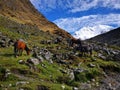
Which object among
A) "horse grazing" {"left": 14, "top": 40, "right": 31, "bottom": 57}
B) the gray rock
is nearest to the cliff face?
"horse grazing" {"left": 14, "top": 40, "right": 31, "bottom": 57}

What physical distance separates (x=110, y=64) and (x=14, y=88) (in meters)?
23.0

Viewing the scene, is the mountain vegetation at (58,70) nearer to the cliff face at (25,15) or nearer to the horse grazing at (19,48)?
the horse grazing at (19,48)

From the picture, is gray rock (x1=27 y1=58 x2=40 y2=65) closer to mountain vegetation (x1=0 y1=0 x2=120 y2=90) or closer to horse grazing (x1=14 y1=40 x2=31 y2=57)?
mountain vegetation (x1=0 y1=0 x2=120 y2=90)

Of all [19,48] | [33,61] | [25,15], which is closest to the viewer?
[33,61]

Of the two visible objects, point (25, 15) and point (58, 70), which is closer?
point (58, 70)

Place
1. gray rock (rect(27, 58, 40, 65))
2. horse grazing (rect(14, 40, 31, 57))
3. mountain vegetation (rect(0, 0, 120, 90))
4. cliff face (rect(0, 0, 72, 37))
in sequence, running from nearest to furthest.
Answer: mountain vegetation (rect(0, 0, 120, 90)) → gray rock (rect(27, 58, 40, 65)) → horse grazing (rect(14, 40, 31, 57)) → cliff face (rect(0, 0, 72, 37))

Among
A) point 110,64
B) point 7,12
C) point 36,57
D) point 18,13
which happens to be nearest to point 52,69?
point 36,57

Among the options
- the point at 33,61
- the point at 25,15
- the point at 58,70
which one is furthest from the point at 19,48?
the point at 25,15

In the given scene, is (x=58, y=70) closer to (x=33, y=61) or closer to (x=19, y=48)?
(x=33, y=61)

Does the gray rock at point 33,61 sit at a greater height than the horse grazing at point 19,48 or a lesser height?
lesser

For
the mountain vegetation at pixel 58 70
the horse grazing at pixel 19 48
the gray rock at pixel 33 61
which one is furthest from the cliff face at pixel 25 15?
the gray rock at pixel 33 61

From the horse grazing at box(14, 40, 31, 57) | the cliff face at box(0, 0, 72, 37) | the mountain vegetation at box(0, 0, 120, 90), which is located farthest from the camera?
the cliff face at box(0, 0, 72, 37)

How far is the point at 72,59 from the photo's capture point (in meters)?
52.0

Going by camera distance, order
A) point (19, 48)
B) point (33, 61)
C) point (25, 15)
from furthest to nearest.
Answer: point (25, 15), point (19, 48), point (33, 61)
